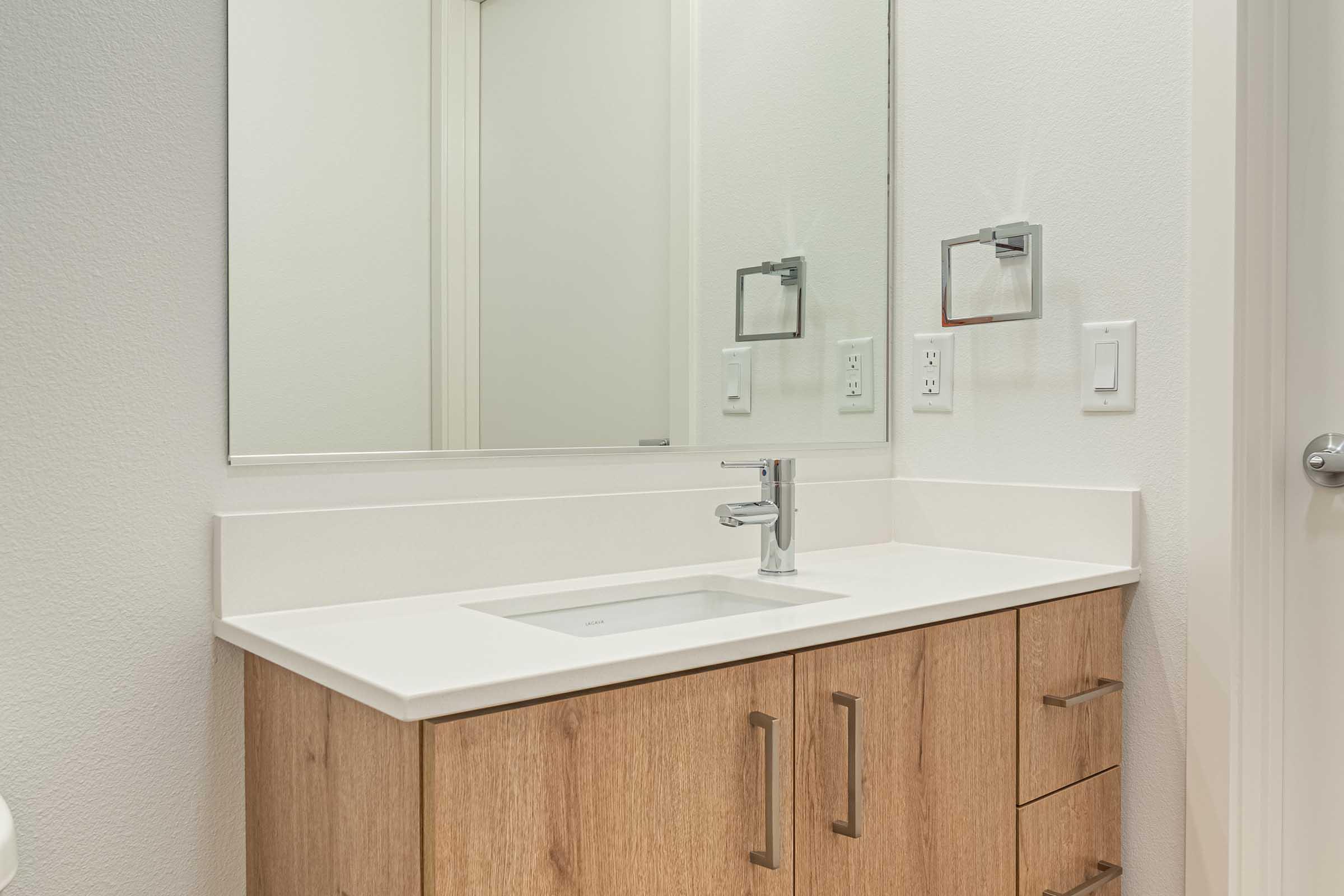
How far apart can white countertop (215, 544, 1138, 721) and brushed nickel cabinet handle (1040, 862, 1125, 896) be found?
388 millimetres

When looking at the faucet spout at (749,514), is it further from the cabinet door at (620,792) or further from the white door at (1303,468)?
the white door at (1303,468)

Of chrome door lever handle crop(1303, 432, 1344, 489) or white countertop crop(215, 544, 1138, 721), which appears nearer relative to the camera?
white countertop crop(215, 544, 1138, 721)

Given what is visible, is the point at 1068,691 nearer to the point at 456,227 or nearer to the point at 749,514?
the point at 749,514

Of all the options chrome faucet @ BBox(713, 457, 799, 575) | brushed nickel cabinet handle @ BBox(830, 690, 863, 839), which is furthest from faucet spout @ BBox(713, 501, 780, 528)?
brushed nickel cabinet handle @ BBox(830, 690, 863, 839)

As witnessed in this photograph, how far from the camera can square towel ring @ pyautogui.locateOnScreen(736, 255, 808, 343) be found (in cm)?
148

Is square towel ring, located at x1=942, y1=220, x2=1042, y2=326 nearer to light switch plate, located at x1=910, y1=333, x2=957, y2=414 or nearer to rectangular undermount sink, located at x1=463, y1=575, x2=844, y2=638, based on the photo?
light switch plate, located at x1=910, y1=333, x2=957, y2=414

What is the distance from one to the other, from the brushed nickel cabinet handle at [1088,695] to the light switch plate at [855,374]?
56cm

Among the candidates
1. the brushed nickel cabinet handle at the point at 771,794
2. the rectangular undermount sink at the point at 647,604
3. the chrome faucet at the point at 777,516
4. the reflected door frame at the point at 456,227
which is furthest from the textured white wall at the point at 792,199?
the brushed nickel cabinet handle at the point at 771,794

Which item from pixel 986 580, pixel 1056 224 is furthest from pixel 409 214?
pixel 1056 224

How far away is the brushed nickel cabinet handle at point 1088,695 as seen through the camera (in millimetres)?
1202

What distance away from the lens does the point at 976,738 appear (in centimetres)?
112

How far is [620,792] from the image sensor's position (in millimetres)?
798

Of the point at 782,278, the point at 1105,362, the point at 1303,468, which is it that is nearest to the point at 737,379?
the point at 782,278

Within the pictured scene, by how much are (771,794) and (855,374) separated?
88 cm
